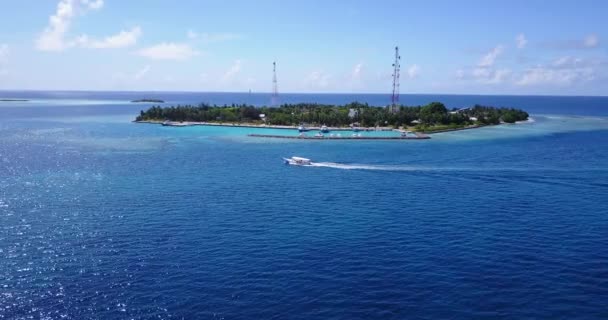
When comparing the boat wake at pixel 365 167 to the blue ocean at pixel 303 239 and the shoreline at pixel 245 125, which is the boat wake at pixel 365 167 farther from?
the shoreline at pixel 245 125

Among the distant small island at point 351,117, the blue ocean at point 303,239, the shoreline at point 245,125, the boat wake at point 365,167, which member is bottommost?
the blue ocean at point 303,239

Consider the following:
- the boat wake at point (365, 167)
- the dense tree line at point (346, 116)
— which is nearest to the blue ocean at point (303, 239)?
the boat wake at point (365, 167)

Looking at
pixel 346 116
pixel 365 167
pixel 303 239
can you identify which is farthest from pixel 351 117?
pixel 303 239

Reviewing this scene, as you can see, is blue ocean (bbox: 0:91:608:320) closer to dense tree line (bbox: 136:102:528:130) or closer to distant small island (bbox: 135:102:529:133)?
distant small island (bbox: 135:102:529:133)

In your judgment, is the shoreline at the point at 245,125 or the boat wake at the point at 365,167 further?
the shoreline at the point at 245,125

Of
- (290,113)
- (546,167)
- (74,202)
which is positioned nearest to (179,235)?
(74,202)

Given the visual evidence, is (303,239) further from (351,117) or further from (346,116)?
(351,117)

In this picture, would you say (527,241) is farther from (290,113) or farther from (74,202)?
(290,113)
